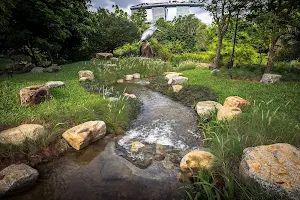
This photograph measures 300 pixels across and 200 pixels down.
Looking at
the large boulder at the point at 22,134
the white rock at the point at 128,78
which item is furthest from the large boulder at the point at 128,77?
the large boulder at the point at 22,134

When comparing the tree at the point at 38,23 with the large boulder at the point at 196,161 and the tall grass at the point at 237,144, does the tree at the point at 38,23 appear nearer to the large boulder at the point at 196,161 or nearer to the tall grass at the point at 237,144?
the large boulder at the point at 196,161

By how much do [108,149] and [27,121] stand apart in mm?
2207

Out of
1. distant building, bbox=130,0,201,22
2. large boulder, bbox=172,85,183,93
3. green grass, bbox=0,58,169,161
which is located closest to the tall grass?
green grass, bbox=0,58,169,161

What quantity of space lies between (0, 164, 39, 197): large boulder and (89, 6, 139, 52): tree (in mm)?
16577

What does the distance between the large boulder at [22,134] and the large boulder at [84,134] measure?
0.51 metres

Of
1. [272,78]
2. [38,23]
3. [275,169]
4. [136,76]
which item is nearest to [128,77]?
[136,76]

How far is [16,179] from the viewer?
3.15 meters

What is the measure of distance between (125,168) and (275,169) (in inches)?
99.8

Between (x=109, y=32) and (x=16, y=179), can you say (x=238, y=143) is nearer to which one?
(x=16, y=179)

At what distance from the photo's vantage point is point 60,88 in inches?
292

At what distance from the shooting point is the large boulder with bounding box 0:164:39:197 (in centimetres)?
306

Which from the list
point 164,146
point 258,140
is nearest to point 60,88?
point 164,146

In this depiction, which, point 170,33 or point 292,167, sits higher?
point 170,33

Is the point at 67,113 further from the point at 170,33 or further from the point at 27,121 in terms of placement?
the point at 170,33
